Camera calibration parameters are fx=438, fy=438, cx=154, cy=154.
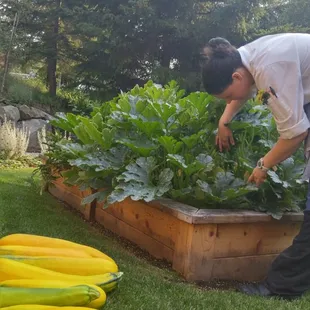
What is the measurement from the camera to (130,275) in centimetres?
203

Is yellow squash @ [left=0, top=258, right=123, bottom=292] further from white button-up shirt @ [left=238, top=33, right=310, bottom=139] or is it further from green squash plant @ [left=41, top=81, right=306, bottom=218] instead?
white button-up shirt @ [left=238, top=33, right=310, bottom=139]

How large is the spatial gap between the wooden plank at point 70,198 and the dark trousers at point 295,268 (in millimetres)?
1515

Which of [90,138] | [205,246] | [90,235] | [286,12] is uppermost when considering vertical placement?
[286,12]

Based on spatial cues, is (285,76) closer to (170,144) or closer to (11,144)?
(170,144)

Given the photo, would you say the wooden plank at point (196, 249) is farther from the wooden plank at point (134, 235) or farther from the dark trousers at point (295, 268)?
the dark trousers at point (295, 268)

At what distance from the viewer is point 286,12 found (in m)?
14.2

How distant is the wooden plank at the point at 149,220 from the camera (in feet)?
7.41

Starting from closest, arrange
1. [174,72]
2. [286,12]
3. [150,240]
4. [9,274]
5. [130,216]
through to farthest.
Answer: [9,274]
[150,240]
[130,216]
[174,72]
[286,12]

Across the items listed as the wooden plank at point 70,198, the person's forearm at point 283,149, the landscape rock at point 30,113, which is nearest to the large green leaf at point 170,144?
the person's forearm at point 283,149

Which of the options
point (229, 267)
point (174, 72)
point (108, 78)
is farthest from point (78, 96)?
point (229, 267)

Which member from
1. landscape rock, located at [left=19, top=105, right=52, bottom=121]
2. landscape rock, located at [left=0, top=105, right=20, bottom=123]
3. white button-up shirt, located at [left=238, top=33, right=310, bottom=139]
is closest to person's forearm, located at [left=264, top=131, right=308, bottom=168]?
white button-up shirt, located at [left=238, top=33, right=310, bottom=139]

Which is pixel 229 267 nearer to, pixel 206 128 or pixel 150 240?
pixel 150 240

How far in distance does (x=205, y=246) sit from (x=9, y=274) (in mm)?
983

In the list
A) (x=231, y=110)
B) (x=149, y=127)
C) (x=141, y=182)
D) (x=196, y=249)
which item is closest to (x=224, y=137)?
(x=231, y=110)
